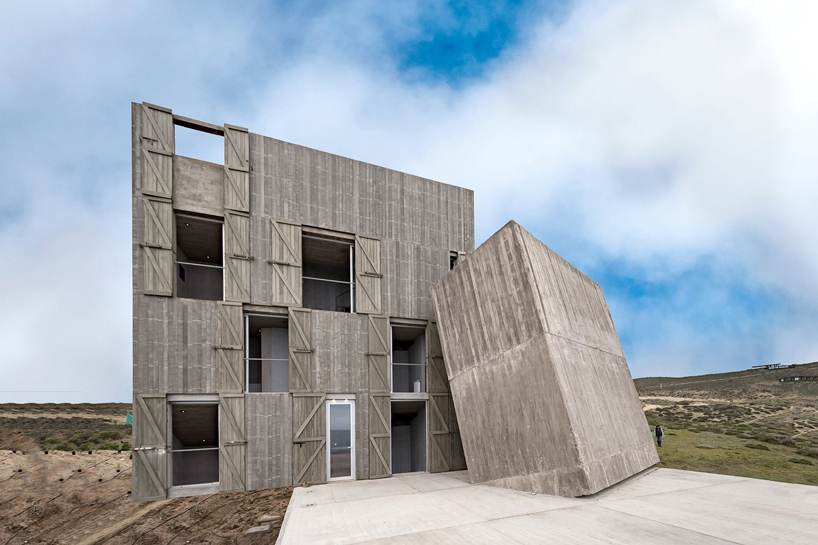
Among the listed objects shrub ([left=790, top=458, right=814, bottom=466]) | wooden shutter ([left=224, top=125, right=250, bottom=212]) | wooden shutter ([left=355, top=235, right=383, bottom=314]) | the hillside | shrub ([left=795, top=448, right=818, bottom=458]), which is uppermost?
wooden shutter ([left=224, top=125, right=250, bottom=212])

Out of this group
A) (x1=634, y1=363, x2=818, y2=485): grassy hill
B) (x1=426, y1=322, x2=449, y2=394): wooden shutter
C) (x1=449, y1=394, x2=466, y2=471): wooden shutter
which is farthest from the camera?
(x1=634, y1=363, x2=818, y2=485): grassy hill

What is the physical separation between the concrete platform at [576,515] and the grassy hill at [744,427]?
294 inches

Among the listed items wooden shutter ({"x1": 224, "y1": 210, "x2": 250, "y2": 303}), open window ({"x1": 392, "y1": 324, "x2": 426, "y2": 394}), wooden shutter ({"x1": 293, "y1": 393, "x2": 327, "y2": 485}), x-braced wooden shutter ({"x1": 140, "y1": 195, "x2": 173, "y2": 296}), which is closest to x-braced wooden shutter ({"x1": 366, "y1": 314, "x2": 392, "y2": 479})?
open window ({"x1": 392, "y1": 324, "x2": 426, "y2": 394})

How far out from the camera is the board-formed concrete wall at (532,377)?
28.7ft

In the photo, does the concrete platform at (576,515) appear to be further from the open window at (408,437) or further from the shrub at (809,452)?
the shrub at (809,452)

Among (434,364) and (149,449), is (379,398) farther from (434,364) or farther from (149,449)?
(149,449)

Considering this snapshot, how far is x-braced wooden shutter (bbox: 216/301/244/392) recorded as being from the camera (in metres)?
11.5

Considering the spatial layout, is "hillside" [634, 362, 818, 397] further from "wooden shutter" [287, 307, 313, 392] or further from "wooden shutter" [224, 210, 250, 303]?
"wooden shutter" [224, 210, 250, 303]

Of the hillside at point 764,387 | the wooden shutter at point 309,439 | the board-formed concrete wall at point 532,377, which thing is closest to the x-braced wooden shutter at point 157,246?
the wooden shutter at point 309,439

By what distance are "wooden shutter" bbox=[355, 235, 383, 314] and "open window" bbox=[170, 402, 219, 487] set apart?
513 cm

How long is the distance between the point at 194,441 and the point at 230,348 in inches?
189

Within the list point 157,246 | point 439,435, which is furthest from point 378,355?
point 157,246

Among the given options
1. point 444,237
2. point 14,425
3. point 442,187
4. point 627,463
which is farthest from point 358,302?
point 14,425

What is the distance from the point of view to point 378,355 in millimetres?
13484
